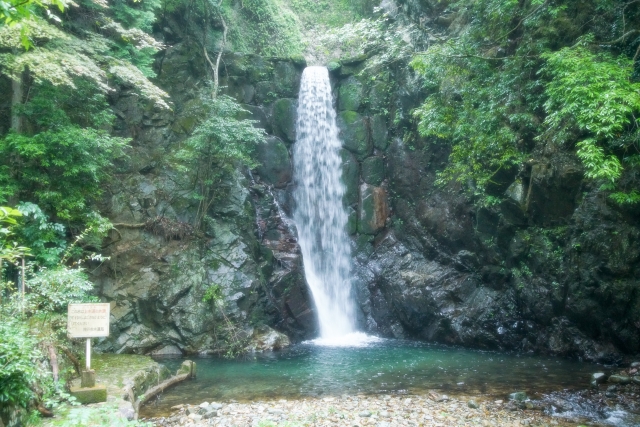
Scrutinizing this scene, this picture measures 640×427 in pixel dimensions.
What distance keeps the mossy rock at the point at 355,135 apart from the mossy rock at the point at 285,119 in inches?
75.7

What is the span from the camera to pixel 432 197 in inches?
654

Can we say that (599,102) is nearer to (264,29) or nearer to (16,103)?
(16,103)

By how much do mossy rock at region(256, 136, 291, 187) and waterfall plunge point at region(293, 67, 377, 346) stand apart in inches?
20.8

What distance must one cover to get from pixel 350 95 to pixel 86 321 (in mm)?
15129

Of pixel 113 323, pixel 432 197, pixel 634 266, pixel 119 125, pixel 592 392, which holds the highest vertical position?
pixel 119 125

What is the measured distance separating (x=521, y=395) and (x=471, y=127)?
684 centimetres

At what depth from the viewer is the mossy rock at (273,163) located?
721 inches

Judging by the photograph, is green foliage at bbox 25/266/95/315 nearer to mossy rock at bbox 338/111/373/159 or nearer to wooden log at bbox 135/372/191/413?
wooden log at bbox 135/372/191/413

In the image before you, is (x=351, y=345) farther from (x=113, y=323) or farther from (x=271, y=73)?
(x=271, y=73)

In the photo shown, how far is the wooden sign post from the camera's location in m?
6.68

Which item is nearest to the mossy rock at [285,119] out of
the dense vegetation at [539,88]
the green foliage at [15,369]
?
the dense vegetation at [539,88]

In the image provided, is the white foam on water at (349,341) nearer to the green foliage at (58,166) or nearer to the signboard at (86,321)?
the green foliage at (58,166)

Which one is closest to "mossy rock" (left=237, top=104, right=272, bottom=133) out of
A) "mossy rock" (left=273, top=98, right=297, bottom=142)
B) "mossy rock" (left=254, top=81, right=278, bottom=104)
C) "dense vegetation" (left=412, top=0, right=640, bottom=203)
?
"mossy rock" (left=273, top=98, right=297, bottom=142)

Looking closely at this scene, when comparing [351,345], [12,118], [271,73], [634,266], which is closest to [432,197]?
[351,345]
